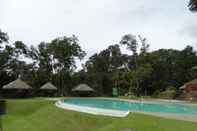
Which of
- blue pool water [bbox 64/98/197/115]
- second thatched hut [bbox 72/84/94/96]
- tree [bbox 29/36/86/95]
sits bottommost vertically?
blue pool water [bbox 64/98/197/115]

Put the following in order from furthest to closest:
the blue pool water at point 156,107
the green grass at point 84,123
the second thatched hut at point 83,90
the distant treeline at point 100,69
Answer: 1. the distant treeline at point 100,69
2. the second thatched hut at point 83,90
3. the blue pool water at point 156,107
4. the green grass at point 84,123

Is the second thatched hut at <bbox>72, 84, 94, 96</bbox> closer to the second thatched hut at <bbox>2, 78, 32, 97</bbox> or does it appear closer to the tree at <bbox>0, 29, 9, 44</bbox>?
the second thatched hut at <bbox>2, 78, 32, 97</bbox>

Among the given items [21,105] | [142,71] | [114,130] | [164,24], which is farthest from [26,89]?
[114,130]

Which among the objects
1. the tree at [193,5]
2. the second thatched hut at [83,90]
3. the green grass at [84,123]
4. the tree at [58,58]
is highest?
the tree at [58,58]

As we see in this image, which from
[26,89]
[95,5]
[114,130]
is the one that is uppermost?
[95,5]

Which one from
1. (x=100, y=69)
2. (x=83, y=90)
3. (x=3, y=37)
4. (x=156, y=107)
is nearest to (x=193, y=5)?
(x=156, y=107)

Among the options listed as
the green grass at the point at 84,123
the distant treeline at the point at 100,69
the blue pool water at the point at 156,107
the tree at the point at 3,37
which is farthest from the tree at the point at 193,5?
the tree at the point at 3,37

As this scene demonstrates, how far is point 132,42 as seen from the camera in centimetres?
4212

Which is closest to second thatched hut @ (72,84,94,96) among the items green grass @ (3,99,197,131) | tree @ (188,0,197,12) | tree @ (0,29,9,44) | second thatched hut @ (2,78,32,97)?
second thatched hut @ (2,78,32,97)

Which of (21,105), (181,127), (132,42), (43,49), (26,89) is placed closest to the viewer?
(181,127)

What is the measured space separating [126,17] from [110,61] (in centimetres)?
2434

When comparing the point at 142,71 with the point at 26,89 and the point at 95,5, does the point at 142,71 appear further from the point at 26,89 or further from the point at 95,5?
the point at 95,5

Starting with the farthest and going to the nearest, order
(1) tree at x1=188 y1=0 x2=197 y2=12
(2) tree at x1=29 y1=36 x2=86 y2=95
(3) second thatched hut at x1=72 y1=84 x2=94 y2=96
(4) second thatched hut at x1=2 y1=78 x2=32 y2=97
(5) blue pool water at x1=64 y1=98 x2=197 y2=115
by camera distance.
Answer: (2) tree at x1=29 y1=36 x2=86 y2=95
(3) second thatched hut at x1=72 y1=84 x2=94 y2=96
(4) second thatched hut at x1=2 y1=78 x2=32 y2=97
(5) blue pool water at x1=64 y1=98 x2=197 y2=115
(1) tree at x1=188 y1=0 x2=197 y2=12

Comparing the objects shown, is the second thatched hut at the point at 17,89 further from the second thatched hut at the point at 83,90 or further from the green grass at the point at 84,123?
the green grass at the point at 84,123
